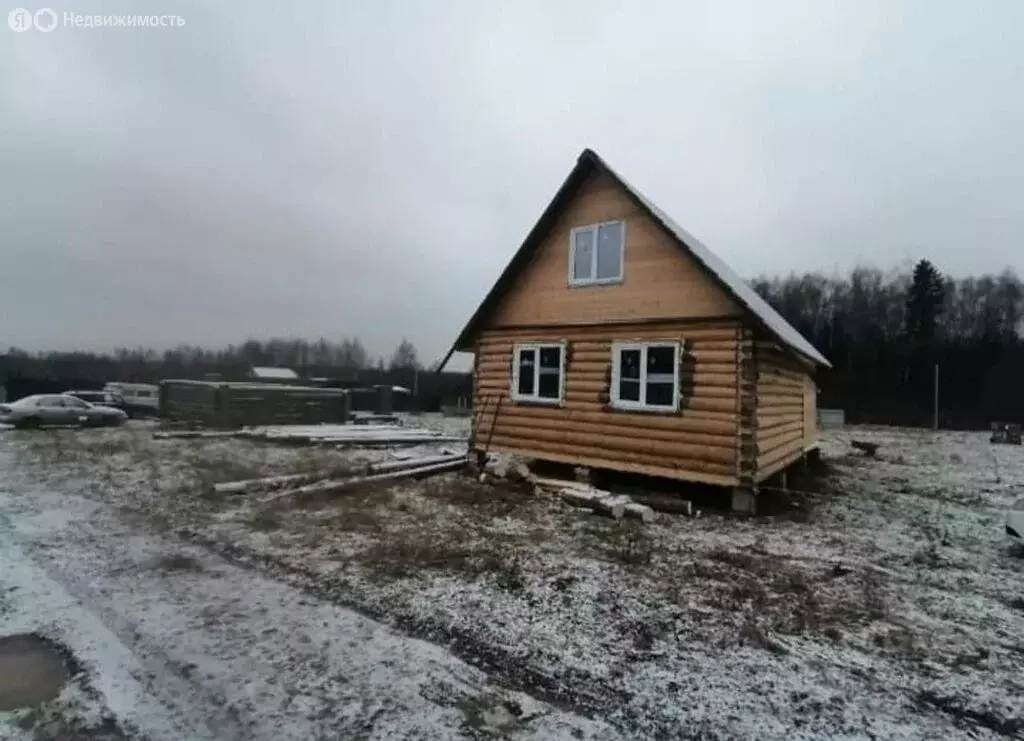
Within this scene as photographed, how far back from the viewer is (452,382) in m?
43.4

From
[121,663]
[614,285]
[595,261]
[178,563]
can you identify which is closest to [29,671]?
[121,663]

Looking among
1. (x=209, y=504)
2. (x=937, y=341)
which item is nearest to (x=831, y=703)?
(x=209, y=504)

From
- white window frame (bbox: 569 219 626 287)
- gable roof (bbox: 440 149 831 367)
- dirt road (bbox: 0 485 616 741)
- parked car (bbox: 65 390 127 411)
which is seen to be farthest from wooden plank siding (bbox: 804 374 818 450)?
parked car (bbox: 65 390 127 411)

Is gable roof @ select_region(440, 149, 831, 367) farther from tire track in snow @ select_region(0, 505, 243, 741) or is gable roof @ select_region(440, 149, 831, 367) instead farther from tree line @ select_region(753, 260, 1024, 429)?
tree line @ select_region(753, 260, 1024, 429)

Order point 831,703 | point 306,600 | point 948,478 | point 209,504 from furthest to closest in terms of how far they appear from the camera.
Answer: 1. point 948,478
2. point 209,504
3. point 306,600
4. point 831,703

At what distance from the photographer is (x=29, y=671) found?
4129 millimetres

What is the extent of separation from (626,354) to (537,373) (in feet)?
7.23

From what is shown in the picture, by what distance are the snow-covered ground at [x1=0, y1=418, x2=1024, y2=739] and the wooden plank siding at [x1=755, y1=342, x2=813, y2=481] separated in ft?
4.94

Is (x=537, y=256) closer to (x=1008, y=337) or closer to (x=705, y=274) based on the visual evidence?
(x=705, y=274)

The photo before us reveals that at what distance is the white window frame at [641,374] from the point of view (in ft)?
35.2

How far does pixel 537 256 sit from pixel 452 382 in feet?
102

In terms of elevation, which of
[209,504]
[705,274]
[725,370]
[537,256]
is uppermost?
[537,256]

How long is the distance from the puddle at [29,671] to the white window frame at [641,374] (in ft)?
30.1

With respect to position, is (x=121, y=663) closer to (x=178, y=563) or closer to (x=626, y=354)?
(x=178, y=563)
